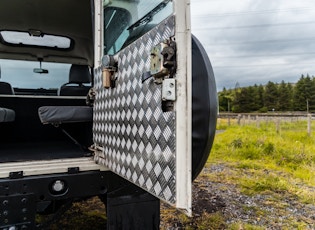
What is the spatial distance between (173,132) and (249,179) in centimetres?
378

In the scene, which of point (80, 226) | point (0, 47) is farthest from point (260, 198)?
point (0, 47)

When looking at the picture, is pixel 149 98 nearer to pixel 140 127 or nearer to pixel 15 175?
pixel 140 127

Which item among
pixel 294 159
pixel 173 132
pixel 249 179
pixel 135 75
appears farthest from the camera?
pixel 294 159

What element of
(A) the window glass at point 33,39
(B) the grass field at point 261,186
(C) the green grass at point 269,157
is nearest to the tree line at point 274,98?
(C) the green grass at point 269,157

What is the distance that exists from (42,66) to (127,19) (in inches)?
90.1

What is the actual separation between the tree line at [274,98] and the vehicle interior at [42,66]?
166ft

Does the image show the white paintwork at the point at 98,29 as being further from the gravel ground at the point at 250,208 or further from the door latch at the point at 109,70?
the gravel ground at the point at 250,208

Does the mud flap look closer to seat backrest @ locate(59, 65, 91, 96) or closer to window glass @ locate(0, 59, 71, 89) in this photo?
seat backrest @ locate(59, 65, 91, 96)

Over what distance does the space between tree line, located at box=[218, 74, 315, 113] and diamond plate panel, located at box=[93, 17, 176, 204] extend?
52.4 m

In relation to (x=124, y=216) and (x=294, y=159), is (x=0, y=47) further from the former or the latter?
(x=294, y=159)

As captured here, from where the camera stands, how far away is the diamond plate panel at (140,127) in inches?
41.9

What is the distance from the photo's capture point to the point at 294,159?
5.80 meters

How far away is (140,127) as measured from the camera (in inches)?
49.9

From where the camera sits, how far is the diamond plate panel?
1.06 m
